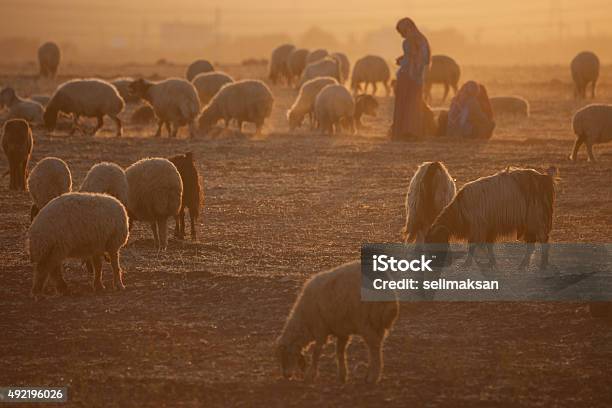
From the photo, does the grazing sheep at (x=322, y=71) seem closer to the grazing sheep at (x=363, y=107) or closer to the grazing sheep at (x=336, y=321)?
the grazing sheep at (x=363, y=107)

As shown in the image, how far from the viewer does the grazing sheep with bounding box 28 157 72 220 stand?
13.3m

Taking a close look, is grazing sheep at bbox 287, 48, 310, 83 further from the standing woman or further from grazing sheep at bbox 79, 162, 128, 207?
grazing sheep at bbox 79, 162, 128, 207

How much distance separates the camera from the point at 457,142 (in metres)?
22.8

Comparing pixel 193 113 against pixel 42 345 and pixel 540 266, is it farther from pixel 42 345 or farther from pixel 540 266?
pixel 42 345

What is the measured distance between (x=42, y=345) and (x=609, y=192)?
31.8 ft

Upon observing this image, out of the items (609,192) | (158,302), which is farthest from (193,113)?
(158,302)

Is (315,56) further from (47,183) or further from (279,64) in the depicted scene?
(47,183)

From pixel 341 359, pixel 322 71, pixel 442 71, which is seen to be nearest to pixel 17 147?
pixel 341 359

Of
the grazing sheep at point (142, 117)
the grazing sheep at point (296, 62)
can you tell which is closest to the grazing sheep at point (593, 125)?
the grazing sheep at point (142, 117)

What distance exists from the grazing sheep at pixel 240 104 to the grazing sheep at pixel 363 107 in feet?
10.5

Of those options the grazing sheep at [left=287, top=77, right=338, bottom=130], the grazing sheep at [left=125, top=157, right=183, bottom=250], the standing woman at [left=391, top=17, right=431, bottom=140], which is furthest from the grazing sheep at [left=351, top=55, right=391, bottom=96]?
the grazing sheep at [left=125, top=157, right=183, bottom=250]

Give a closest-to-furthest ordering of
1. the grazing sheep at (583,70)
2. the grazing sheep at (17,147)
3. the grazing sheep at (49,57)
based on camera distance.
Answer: the grazing sheep at (17,147), the grazing sheep at (583,70), the grazing sheep at (49,57)

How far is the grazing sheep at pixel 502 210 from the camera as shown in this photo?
35.3 ft

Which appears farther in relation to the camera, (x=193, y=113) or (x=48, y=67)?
(x=48, y=67)
